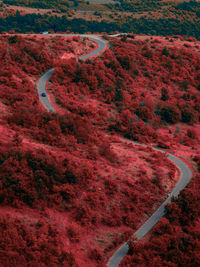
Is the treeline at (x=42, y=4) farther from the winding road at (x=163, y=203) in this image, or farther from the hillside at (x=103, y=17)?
the winding road at (x=163, y=203)

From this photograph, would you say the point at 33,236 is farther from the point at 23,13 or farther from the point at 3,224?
the point at 23,13

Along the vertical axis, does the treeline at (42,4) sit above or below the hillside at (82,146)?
above

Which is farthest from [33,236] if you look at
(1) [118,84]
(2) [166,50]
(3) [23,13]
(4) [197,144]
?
(3) [23,13]

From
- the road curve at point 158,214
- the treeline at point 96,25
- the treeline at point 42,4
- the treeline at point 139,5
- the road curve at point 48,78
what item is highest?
the treeline at point 139,5

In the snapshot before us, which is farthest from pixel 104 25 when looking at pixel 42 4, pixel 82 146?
pixel 82 146

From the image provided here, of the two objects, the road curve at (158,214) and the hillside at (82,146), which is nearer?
the road curve at (158,214)

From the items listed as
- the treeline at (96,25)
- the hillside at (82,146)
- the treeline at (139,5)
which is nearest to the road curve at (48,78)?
the hillside at (82,146)

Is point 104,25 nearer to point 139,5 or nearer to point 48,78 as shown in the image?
point 139,5
